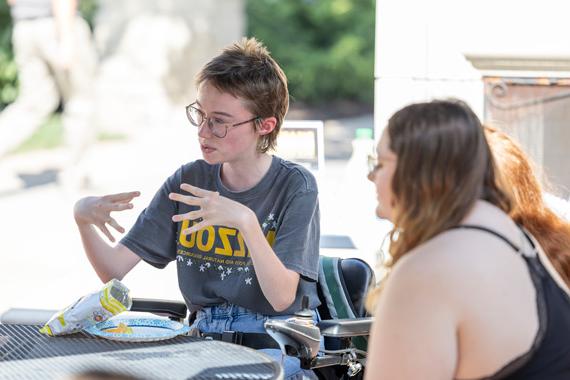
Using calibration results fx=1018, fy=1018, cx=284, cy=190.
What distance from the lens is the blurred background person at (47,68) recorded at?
895cm

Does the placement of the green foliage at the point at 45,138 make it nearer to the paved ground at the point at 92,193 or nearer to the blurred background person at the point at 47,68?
the paved ground at the point at 92,193

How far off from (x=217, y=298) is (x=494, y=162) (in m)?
1.09

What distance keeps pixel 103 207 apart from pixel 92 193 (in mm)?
6726

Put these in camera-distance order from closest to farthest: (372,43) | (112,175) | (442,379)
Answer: (442,379) → (112,175) → (372,43)

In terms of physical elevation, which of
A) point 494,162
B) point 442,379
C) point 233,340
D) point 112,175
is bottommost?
point 112,175

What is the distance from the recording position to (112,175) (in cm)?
1027

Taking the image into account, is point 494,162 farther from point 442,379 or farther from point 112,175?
point 112,175

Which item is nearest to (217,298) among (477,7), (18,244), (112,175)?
(477,7)

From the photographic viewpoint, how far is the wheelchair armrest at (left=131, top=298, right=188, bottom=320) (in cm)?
293

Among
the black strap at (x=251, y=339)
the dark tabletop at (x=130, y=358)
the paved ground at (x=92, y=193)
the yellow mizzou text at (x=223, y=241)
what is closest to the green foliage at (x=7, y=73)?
Answer: the paved ground at (x=92, y=193)

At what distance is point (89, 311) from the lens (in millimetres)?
2475

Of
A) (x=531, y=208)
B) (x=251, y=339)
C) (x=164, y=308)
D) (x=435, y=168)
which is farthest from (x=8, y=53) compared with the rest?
(x=435, y=168)

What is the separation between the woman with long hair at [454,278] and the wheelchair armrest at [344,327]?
2.18 ft

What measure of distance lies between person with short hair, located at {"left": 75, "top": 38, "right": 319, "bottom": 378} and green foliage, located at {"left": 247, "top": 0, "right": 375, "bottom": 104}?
13956 mm
